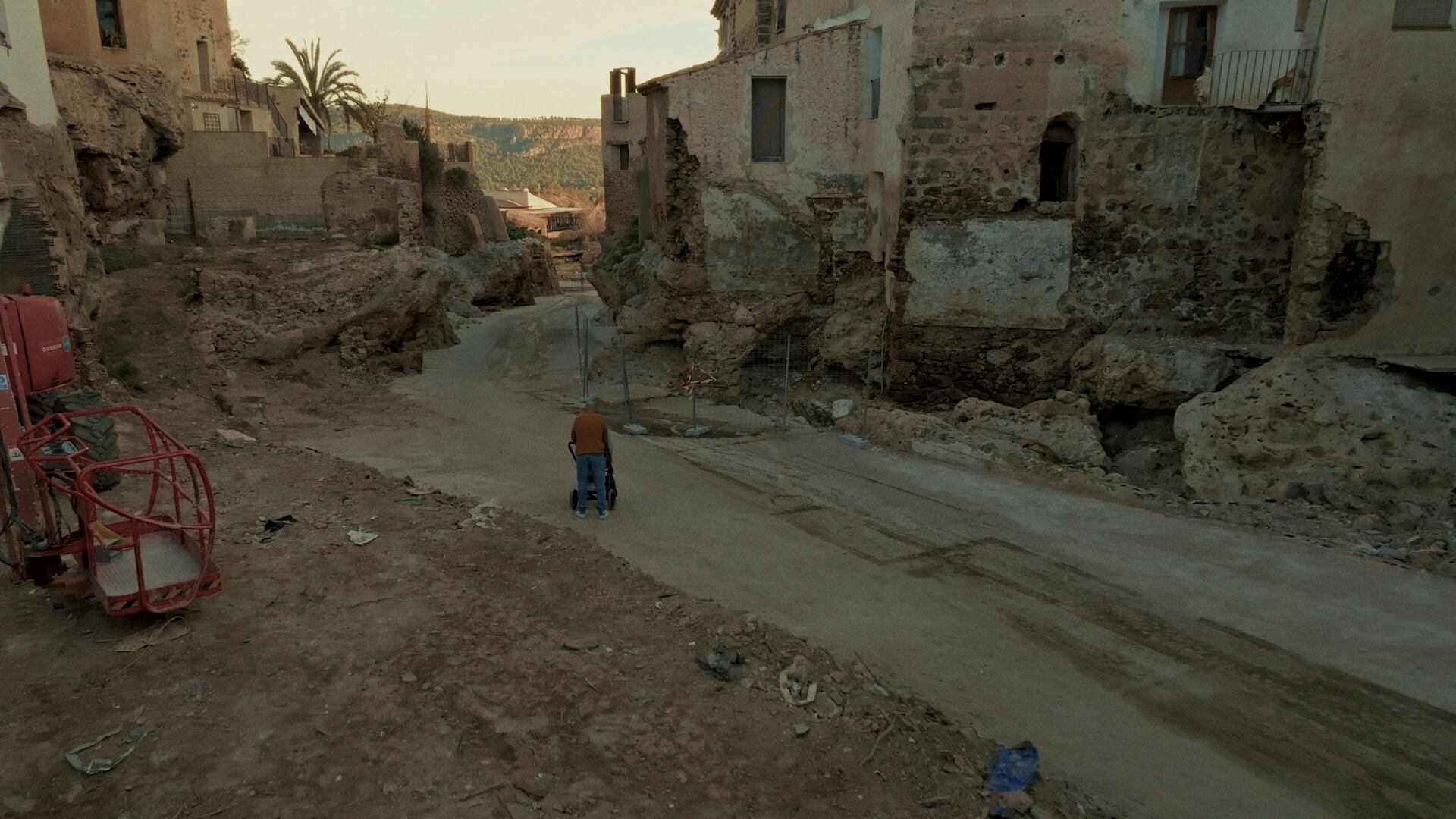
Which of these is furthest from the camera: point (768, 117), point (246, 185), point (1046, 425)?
point (246, 185)

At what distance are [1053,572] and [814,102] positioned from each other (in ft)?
37.6

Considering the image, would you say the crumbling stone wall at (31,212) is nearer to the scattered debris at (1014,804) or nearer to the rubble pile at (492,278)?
the scattered debris at (1014,804)

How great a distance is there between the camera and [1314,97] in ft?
41.7

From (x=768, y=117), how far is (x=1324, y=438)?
10719 mm

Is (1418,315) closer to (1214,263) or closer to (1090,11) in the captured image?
(1214,263)

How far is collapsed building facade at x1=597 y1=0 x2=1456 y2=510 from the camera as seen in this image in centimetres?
1253

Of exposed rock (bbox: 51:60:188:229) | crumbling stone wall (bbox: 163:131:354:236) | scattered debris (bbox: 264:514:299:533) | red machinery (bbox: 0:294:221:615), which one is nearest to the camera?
red machinery (bbox: 0:294:221:615)

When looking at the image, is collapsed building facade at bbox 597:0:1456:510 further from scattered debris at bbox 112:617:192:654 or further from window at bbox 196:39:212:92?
window at bbox 196:39:212:92

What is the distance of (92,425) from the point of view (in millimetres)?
9367

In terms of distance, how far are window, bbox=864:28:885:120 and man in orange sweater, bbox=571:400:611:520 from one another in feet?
32.0

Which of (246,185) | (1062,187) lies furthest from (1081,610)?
(246,185)

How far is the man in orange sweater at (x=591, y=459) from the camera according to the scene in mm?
9578

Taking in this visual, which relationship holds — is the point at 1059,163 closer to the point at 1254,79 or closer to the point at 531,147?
the point at 1254,79

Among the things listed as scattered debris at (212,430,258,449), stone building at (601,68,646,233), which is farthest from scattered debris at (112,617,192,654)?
stone building at (601,68,646,233)
